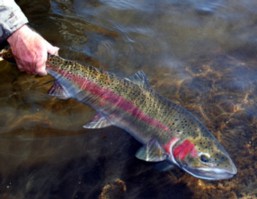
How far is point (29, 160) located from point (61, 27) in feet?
6.98

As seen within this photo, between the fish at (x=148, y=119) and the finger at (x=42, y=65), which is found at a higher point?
the finger at (x=42, y=65)

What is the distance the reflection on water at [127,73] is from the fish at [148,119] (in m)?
0.32

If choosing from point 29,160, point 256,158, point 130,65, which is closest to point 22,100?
point 29,160

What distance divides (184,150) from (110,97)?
31.9 inches

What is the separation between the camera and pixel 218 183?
350 cm

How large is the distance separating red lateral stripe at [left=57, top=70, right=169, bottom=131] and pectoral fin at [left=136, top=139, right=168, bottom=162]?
16cm

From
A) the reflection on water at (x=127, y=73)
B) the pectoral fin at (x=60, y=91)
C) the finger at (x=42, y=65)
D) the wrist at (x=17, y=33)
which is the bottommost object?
the reflection on water at (x=127, y=73)

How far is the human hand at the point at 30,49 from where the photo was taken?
3.50 m

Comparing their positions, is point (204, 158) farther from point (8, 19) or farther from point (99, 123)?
point (8, 19)

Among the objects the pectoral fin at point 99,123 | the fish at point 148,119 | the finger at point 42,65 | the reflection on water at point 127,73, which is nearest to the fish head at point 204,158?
the fish at point 148,119

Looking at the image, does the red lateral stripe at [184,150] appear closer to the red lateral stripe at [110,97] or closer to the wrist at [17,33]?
the red lateral stripe at [110,97]

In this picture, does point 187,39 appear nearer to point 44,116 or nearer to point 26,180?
point 44,116

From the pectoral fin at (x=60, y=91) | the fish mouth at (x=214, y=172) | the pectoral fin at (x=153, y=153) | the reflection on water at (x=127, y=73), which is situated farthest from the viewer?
the pectoral fin at (x=60, y=91)

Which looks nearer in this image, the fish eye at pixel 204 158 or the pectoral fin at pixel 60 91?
the fish eye at pixel 204 158
